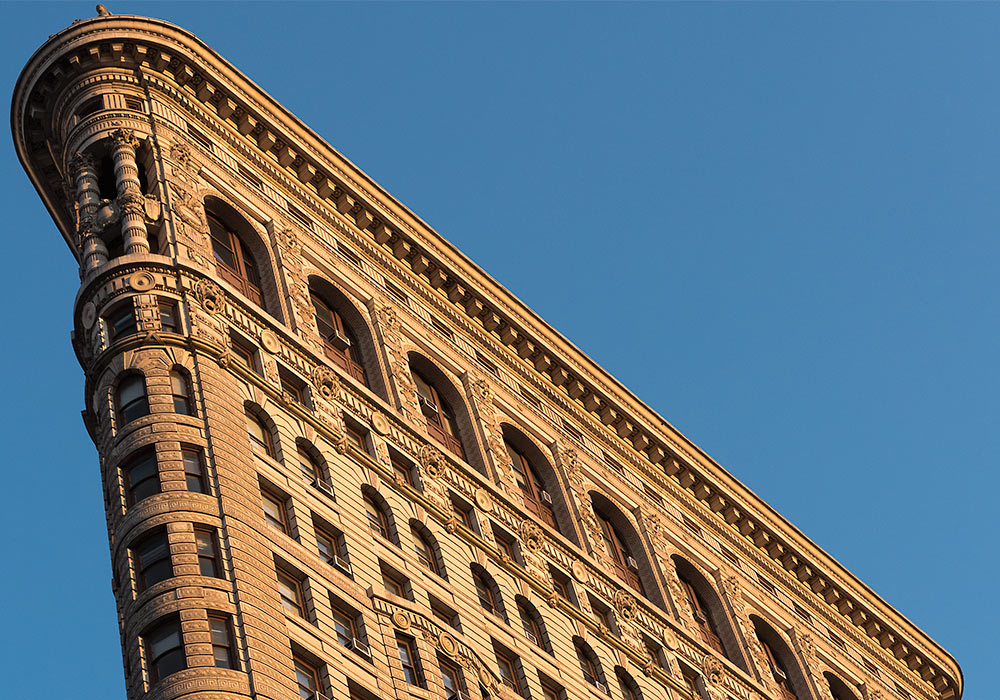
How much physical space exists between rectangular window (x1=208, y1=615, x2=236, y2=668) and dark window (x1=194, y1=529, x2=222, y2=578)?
1.61 metres

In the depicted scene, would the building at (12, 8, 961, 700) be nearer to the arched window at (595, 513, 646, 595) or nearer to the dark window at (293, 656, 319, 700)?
the dark window at (293, 656, 319, 700)

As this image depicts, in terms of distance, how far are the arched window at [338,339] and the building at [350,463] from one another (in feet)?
0.38

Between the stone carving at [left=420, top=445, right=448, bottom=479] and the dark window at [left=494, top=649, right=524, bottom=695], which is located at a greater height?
the stone carving at [left=420, top=445, right=448, bottom=479]

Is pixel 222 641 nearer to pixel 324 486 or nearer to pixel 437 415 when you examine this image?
pixel 324 486

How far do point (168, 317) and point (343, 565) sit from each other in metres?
9.30

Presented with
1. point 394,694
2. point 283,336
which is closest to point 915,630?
point 283,336

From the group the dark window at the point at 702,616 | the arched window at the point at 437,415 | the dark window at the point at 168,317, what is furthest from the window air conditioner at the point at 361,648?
the dark window at the point at 702,616

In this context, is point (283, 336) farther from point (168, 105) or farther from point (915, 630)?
point (915, 630)

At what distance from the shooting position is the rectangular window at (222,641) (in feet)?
130

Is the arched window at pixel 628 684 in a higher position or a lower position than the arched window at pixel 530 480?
lower

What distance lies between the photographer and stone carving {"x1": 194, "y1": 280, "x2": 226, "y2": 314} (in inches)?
2060

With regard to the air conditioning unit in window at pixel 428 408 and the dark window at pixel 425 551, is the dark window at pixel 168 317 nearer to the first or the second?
the dark window at pixel 425 551

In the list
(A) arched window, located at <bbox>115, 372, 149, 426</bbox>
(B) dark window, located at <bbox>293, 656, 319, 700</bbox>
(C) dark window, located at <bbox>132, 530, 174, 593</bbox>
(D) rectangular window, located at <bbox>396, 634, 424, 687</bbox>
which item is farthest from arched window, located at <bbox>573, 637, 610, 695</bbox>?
(C) dark window, located at <bbox>132, 530, 174, 593</bbox>

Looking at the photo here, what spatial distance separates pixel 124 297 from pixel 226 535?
10396 millimetres
